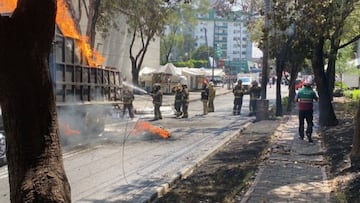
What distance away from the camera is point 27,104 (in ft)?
13.5

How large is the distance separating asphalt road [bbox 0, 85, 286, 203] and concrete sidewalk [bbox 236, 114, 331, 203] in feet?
4.99

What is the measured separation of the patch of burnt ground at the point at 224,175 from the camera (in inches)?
300

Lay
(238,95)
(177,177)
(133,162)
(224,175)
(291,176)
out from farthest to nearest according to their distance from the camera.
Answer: (238,95)
(133,162)
(224,175)
(177,177)
(291,176)

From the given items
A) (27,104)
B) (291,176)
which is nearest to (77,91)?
(291,176)

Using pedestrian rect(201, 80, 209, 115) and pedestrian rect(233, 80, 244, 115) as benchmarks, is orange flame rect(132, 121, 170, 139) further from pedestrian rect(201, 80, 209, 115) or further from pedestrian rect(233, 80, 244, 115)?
pedestrian rect(233, 80, 244, 115)

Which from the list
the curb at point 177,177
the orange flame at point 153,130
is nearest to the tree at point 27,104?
the curb at point 177,177

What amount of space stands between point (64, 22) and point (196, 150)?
528 centimetres

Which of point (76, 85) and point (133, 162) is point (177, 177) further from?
point (76, 85)

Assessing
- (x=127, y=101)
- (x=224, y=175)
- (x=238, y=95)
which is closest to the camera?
(x=224, y=175)

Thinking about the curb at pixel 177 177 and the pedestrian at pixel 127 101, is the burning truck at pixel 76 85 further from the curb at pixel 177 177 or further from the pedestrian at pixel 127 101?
the curb at pixel 177 177

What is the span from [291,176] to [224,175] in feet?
4.01

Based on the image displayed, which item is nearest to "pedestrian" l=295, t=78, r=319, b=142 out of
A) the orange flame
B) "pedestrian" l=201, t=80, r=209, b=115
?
the orange flame

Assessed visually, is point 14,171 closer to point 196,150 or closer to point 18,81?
point 18,81

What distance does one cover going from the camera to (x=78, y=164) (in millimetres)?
10531
